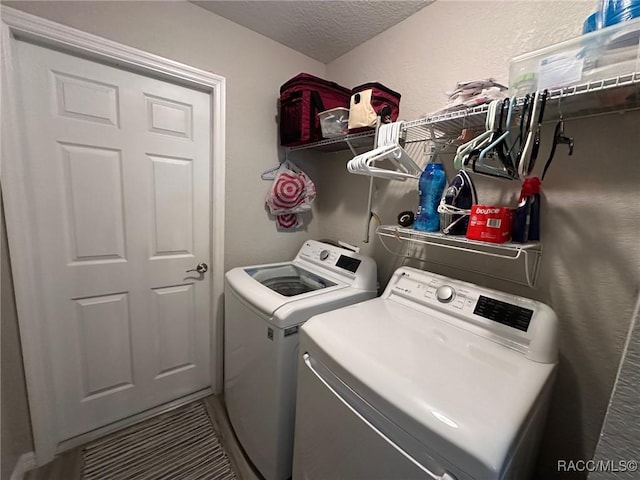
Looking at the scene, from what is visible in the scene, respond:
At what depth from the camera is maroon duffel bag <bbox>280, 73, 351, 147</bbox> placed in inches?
64.7

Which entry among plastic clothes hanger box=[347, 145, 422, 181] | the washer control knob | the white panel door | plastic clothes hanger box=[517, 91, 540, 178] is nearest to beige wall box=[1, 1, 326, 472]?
the white panel door

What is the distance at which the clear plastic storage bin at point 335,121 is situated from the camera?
154cm

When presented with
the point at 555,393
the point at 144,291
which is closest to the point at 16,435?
the point at 144,291

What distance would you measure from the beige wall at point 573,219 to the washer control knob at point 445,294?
0.30 m

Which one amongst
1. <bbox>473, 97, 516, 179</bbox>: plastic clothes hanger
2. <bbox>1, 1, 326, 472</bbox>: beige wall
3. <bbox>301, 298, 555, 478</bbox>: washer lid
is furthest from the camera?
<bbox>1, 1, 326, 472</bbox>: beige wall

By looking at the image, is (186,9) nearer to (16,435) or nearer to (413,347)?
(413,347)

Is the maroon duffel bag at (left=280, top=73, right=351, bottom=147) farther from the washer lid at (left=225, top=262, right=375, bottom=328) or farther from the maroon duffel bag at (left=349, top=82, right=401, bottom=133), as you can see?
the washer lid at (left=225, top=262, right=375, bottom=328)

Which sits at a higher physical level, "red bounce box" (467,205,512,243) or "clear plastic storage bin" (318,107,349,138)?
"clear plastic storage bin" (318,107,349,138)

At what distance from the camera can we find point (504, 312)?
988 millimetres

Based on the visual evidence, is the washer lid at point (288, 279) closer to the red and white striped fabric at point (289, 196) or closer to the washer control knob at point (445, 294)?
the red and white striped fabric at point (289, 196)

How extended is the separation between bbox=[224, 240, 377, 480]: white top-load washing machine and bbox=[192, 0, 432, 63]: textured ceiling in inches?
55.1

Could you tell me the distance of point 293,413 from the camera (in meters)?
1.24

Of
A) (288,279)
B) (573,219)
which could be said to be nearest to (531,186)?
(573,219)

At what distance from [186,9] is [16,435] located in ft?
7.97
